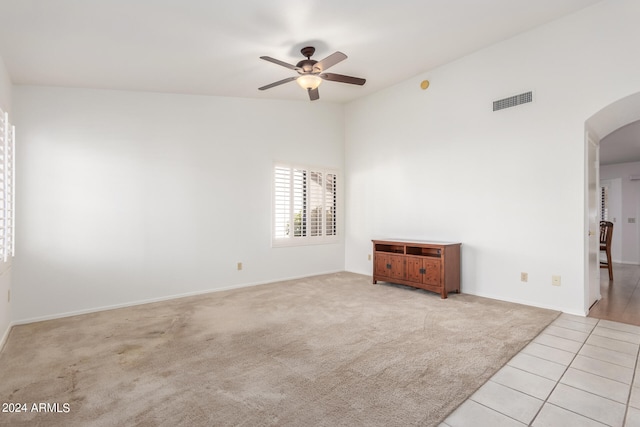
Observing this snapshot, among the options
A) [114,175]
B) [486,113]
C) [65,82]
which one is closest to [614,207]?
[486,113]

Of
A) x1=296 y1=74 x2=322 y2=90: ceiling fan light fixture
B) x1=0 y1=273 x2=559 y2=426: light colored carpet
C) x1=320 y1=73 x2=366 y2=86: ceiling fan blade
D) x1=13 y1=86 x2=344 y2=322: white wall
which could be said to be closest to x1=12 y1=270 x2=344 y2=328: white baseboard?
x1=13 y1=86 x2=344 y2=322: white wall

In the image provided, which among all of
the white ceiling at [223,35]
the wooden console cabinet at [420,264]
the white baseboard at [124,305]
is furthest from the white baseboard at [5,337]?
the wooden console cabinet at [420,264]

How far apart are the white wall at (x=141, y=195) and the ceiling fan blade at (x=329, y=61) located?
2014 mm

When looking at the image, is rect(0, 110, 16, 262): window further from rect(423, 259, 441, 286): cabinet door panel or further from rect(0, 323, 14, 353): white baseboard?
rect(423, 259, 441, 286): cabinet door panel

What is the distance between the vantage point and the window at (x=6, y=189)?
8.78 ft

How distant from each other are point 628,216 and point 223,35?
9.68m

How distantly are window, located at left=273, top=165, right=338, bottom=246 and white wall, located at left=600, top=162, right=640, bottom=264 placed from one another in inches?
280

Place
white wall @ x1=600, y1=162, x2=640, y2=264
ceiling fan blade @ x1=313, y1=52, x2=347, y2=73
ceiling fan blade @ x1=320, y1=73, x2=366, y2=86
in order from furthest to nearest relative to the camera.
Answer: white wall @ x1=600, y1=162, x2=640, y2=264, ceiling fan blade @ x1=320, y1=73, x2=366, y2=86, ceiling fan blade @ x1=313, y1=52, x2=347, y2=73

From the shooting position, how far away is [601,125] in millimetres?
3746

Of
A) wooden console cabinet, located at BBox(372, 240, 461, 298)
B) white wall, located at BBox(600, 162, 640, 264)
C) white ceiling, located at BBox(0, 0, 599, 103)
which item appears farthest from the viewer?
white wall, located at BBox(600, 162, 640, 264)

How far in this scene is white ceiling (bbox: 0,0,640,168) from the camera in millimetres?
2514

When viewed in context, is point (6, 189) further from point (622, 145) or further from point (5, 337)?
point (622, 145)

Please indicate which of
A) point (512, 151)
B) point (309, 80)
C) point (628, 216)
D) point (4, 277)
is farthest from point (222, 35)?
point (628, 216)

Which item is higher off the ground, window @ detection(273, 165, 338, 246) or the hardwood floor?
window @ detection(273, 165, 338, 246)
